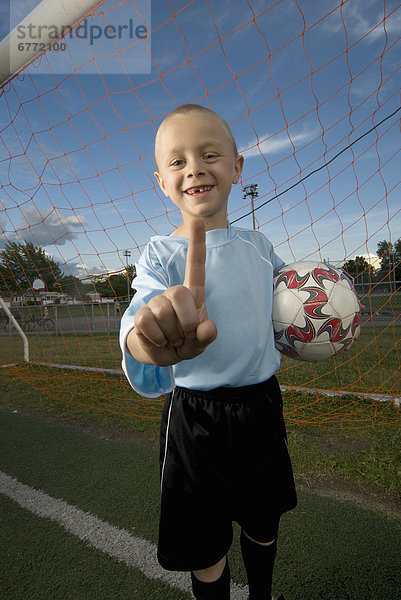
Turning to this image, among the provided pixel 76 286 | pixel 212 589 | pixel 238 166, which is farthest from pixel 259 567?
pixel 76 286

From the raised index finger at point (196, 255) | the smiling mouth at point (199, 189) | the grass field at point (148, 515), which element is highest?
the smiling mouth at point (199, 189)

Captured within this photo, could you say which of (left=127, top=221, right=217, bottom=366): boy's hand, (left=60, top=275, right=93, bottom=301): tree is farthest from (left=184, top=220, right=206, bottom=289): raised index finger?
(left=60, top=275, right=93, bottom=301): tree

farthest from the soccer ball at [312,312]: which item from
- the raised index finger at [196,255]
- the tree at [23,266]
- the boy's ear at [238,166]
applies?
the tree at [23,266]

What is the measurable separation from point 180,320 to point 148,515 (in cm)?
169

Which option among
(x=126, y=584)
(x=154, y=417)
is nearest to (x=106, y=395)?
(x=154, y=417)

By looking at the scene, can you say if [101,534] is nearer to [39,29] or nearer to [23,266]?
[39,29]

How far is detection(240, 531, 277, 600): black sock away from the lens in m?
1.22

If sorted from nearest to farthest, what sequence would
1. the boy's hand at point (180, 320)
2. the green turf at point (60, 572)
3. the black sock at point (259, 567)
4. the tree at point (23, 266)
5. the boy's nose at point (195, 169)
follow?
the boy's hand at point (180, 320) → the boy's nose at point (195, 169) → the black sock at point (259, 567) → the green turf at point (60, 572) → the tree at point (23, 266)

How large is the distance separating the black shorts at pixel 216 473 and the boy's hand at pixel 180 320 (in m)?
0.46

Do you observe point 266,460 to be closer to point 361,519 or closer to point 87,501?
point 361,519

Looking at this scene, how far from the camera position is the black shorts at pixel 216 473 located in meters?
1.08

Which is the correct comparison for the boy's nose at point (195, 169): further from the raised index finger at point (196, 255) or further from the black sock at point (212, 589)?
the black sock at point (212, 589)

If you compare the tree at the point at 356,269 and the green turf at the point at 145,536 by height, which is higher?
the tree at the point at 356,269

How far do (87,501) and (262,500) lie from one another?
132 centimetres
